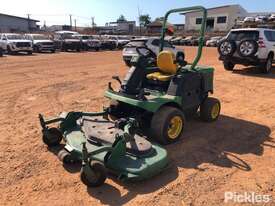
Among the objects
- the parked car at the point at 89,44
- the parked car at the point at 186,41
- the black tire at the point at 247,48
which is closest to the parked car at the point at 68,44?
the parked car at the point at 89,44

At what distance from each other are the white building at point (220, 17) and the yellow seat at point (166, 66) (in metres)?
60.6

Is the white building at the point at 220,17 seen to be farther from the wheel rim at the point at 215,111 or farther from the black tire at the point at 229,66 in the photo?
the wheel rim at the point at 215,111

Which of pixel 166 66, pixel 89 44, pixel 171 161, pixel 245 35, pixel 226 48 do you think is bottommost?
pixel 171 161

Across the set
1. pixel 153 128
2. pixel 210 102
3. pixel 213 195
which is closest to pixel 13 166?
pixel 153 128

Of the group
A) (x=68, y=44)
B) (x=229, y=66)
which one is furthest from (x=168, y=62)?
(x=68, y=44)

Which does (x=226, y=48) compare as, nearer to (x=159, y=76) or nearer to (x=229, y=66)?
(x=229, y=66)

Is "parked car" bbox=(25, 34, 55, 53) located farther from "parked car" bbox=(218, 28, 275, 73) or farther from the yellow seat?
the yellow seat

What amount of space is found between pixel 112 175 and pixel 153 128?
113 centimetres

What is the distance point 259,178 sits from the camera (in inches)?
159

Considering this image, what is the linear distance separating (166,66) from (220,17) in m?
67.6

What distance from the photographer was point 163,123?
15.7ft

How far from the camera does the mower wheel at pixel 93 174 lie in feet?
11.9

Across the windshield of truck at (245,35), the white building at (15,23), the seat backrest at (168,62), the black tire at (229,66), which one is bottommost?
the black tire at (229,66)

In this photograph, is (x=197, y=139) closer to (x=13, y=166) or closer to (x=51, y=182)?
(x=51, y=182)
